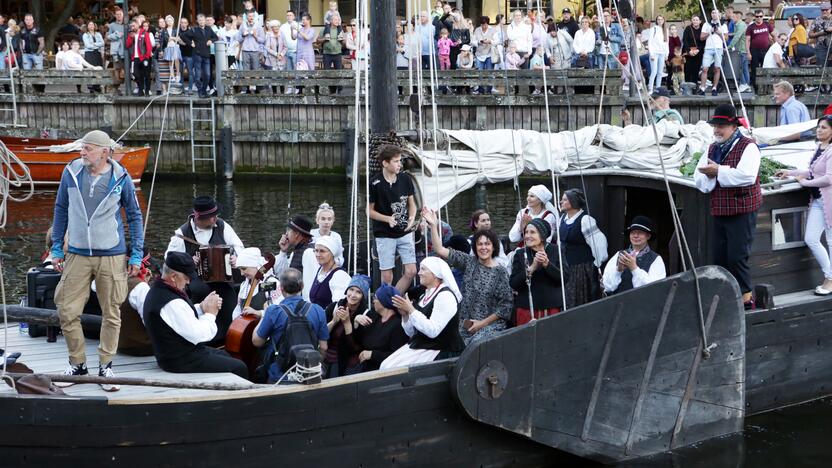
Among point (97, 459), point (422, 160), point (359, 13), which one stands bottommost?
point (97, 459)

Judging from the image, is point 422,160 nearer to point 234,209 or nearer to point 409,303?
point 409,303

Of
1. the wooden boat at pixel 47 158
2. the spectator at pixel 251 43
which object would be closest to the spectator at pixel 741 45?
the spectator at pixel 251 43

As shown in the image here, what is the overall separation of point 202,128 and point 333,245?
17.1 m

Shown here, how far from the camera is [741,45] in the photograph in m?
24.2

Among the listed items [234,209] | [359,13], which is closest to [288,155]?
[234,209]

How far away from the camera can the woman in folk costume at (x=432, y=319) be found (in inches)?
320

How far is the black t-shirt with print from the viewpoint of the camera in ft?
30.9

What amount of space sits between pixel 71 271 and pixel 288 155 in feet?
58.4

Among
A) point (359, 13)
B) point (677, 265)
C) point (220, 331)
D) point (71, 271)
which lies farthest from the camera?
point (359, 13)

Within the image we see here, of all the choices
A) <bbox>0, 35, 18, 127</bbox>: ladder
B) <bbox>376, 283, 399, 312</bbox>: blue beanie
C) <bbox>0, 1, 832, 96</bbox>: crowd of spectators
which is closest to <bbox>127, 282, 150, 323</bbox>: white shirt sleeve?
<bbox>376, 283, 399, 312</bbox>: blue beanie

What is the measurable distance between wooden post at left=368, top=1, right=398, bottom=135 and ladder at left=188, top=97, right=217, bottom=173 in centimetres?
1638

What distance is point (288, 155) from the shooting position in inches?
999

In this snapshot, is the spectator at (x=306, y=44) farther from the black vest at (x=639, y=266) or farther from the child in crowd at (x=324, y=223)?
the black vest at (x=639, y=266)

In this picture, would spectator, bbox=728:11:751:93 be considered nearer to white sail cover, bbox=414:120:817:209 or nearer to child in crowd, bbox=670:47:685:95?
child in crowd, bbox=670:47:685:95
